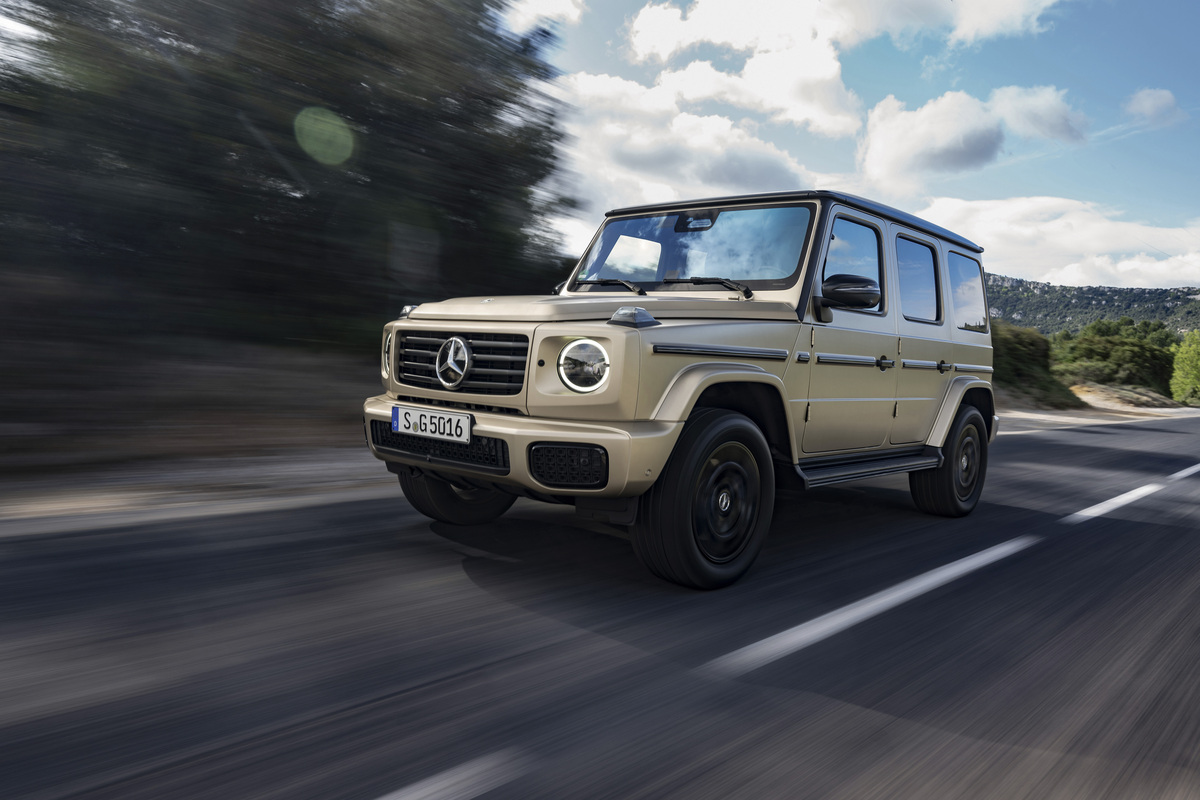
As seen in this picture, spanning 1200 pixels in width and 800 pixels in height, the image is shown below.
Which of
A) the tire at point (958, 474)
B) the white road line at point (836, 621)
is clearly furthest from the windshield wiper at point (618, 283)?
Answer: the tire at point (958, 474)

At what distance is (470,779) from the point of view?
2180mm

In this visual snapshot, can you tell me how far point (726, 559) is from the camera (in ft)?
12.7

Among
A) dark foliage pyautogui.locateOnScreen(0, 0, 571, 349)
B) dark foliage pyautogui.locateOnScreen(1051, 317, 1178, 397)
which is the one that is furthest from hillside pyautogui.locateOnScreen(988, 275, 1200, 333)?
dark foliage pyautogui.locateOnScreen(0, 0, 571, 349)

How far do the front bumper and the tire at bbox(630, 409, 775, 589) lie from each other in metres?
0.13

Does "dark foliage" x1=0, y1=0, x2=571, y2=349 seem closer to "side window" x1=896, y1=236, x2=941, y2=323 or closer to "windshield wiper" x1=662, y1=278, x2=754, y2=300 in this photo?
"windshield wiper" x1=662, y1=278, x2=754, y2=300

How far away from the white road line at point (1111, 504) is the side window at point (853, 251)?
2.66 m

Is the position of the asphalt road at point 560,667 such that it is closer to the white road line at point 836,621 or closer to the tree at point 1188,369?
the white road line at point 836,621

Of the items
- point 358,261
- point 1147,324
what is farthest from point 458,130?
point 1147,324

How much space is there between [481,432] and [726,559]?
127cm

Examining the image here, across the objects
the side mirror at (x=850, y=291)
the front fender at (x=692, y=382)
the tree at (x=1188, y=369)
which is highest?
the side mirror at (x=850, y=291)

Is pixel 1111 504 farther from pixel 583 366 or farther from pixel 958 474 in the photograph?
pixel 583 366

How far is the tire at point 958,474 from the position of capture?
5.88 meters

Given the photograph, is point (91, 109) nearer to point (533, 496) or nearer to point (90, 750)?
point (533, 496)

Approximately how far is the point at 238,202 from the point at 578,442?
297 inches
